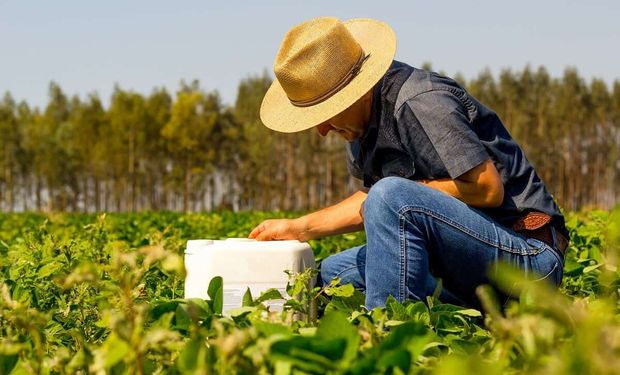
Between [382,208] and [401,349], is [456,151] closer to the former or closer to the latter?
[382,208]

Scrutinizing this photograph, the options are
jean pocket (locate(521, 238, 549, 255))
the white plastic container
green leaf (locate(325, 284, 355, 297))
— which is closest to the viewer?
green leaf (locate(325, 284, 355, 297))

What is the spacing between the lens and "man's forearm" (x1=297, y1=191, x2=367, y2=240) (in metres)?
3.49

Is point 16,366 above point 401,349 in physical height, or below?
below

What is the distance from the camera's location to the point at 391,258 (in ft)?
10.2

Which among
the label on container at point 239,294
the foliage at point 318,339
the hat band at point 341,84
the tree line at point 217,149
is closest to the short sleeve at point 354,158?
the hat band at point 341,84

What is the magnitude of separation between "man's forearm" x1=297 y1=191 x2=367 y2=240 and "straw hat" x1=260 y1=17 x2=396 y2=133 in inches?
14.9

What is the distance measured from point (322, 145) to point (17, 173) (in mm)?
22319

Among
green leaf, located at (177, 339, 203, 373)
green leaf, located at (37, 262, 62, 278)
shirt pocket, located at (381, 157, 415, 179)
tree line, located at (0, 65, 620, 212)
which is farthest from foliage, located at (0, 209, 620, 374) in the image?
tree line, located at (0, 65, 620, 212)

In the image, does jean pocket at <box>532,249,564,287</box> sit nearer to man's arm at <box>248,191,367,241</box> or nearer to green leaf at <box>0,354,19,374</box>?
Result: man's arm at <box>248,191,367,241</box>

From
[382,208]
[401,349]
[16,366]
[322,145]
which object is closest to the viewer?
[401,349]

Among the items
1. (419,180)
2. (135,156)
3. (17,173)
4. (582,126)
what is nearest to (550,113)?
(582,126)

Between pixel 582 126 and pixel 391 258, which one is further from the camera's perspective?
pixel 582 126

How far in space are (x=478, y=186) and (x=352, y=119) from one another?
58 centimetres

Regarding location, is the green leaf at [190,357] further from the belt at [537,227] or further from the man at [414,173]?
the belt at [537,227]
